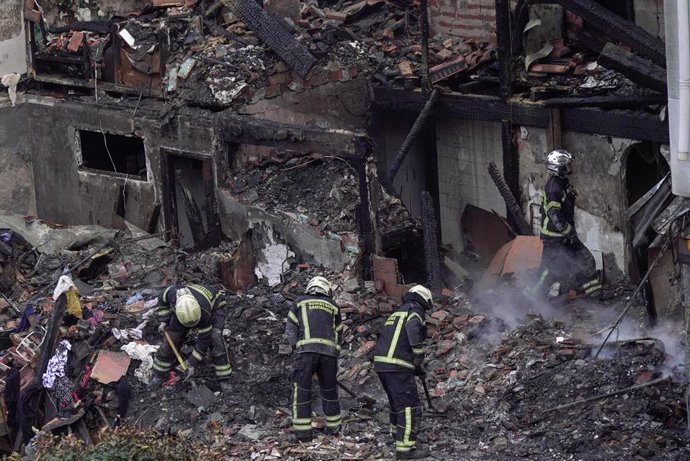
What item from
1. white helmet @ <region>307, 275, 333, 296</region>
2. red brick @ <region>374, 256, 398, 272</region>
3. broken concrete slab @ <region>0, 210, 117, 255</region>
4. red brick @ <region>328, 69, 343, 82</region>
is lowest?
broken concrete slab @ <region>0, 210, 117, 255</region>

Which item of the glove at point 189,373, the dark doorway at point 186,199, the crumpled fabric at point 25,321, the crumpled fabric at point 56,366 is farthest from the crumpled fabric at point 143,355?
the dark doorway at point 186,199

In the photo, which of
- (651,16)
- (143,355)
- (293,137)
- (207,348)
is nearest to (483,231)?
(293,137)

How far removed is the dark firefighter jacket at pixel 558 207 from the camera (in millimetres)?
15445

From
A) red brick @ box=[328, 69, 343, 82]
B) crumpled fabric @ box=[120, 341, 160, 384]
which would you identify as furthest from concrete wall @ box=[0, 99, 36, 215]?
crumpled fabric @ box=[120, 341, 160, 384]

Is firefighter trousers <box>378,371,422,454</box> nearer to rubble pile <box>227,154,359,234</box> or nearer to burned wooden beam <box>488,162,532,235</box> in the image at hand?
rubble pile <box>227,154,359,234</box>

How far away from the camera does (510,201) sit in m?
17.7

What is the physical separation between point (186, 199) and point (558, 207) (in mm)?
6024

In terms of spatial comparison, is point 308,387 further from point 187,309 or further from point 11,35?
point 11,35

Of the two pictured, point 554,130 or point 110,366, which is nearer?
point 110,366

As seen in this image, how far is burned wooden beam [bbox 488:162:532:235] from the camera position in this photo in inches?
698

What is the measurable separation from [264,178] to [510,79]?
3.47 m

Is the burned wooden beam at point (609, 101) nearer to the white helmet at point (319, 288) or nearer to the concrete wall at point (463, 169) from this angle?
the concrete wall at point (463, 169)

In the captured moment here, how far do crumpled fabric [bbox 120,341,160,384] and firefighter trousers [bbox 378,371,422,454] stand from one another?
3237mm

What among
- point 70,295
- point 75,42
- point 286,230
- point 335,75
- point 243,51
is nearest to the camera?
point 70,295
